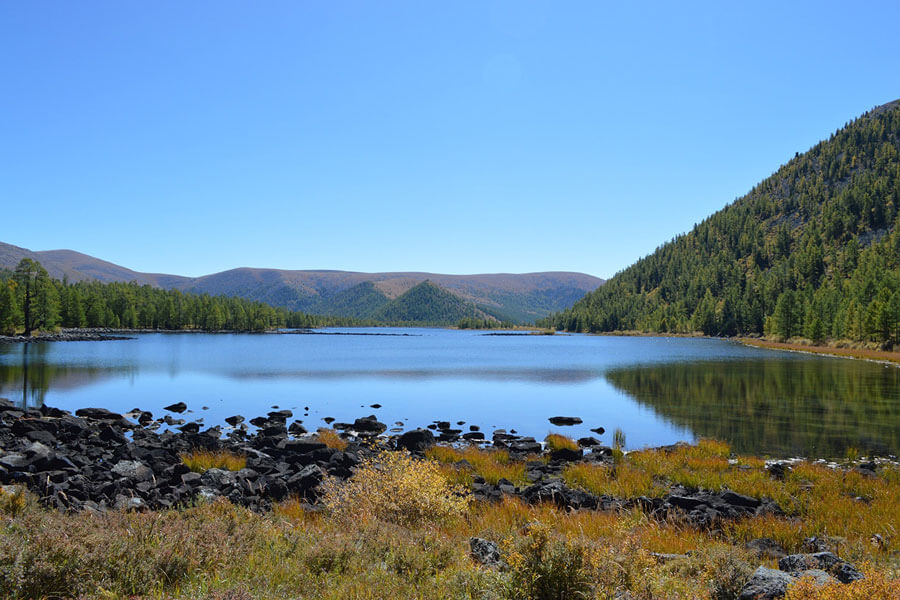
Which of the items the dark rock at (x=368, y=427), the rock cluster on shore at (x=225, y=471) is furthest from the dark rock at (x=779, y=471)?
the dark rock at (x=368, y=427)

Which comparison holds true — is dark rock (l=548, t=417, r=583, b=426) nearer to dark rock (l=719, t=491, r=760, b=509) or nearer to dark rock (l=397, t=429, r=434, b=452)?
dark rock (l=397, t=429, r=434, b=452)

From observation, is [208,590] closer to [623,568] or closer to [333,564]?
[333,564]

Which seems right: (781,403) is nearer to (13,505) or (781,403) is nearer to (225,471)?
(225,471)

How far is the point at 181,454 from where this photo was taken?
2147cm

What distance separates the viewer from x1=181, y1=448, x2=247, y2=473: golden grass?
63.6 feet

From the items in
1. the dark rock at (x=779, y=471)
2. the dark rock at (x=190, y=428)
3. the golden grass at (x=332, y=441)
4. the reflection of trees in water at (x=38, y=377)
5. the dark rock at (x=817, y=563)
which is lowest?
the dark rock at (x=190, y=428)

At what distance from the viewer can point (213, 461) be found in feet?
65.1

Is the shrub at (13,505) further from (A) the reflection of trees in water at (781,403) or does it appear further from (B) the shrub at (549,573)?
(A) the reflection of trees in water at (781,403)

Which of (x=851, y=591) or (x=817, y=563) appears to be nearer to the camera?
(x=851, y=591)

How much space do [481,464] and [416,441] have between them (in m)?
5.38

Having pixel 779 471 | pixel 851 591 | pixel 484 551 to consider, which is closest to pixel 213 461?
pixel 484 551

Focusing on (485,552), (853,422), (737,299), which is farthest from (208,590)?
(737,299)

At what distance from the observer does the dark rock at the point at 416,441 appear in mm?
24516

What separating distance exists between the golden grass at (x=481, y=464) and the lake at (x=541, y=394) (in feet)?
25.4
